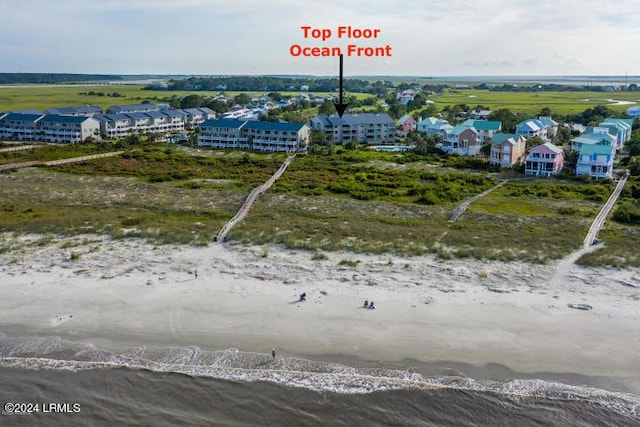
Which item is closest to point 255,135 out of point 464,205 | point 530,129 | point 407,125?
point 407,125

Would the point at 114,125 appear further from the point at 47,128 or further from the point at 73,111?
the point at 73,111

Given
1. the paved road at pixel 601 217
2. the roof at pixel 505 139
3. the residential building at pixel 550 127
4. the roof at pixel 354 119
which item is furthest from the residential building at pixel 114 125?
the paved road at pixel 601 217

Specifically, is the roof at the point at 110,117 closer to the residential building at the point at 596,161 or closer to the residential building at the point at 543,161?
the residential building at the point at 543,161

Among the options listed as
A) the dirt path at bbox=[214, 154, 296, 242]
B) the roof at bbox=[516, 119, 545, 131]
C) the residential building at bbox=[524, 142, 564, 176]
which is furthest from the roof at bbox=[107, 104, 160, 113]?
the residential building at bbox=[524, 142, 564, 176]

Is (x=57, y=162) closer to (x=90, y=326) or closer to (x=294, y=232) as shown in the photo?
(x=294, y=232)

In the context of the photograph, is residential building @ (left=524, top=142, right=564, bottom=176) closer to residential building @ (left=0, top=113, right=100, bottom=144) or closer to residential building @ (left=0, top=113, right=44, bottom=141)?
residential building @ (left=0, top=113, right=100, bottom=144)
